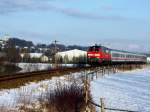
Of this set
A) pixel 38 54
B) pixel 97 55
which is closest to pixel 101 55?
pixel 97 55

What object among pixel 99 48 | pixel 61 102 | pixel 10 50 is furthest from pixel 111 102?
pixel 10 50

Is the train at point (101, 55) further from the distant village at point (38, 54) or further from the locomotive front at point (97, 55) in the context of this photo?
the distant village at point (38, 54)

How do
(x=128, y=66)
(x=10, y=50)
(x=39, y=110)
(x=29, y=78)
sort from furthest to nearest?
(x=10, y=50) → (x=128, y=66) → (x=29, y=78) → (x=39, y=110)

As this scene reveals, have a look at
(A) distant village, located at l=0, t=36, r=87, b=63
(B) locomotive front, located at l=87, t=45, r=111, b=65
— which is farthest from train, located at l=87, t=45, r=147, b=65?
(A) distant village, located at l=0, t=36, r=87, b=63

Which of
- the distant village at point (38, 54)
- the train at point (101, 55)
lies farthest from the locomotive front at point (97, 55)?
the distant village at point (38, 54)

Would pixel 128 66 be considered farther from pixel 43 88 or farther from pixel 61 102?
pixel 61 102

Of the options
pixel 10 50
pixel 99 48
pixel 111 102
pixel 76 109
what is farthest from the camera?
pixel 10 50

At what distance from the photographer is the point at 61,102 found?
1608 cm

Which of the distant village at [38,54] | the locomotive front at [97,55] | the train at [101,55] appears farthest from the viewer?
the distant village at [38,54]

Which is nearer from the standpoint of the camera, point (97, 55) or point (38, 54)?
point (97, 55)

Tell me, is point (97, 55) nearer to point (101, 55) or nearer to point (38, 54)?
point (101, 55)

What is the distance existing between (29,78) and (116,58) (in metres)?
44.3

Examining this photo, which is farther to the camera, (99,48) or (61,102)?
(99,48)

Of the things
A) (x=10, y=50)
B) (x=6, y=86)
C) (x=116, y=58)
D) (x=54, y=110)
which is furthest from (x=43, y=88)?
(x=10, y=50)
